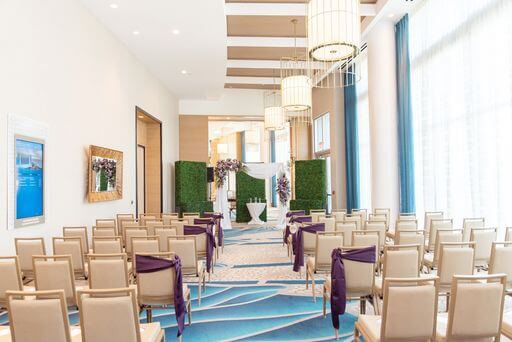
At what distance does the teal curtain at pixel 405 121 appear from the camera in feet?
30.3

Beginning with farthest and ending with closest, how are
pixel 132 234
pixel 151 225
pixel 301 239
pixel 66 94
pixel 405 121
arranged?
1. pixel 405 121
2. pixel 151 225
3. pixel 66 94
4. pixel 301 239
5. pixel 132 234

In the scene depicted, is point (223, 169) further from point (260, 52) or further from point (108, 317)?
point (108, 317)

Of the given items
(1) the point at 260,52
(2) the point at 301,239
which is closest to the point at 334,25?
(2) the point at 301,239

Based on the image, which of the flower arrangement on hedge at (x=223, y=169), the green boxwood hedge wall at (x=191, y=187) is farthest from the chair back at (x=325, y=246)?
the green boxwood hedge wall at (x=191, y=187)

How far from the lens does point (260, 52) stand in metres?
12.0

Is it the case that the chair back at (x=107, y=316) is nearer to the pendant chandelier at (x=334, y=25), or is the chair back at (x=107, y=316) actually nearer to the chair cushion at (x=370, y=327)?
the chair cushion at (x=370, y=327)

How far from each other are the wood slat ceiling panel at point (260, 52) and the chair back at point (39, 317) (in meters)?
10.1

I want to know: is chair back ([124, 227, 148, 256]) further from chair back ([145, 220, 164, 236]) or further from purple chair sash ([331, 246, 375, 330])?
purple chair sash ([331, 246, 375, 330])

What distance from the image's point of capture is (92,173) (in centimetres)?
A: 743

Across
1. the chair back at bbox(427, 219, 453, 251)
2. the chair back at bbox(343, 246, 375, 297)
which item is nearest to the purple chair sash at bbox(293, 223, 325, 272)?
the chair back at bbox(427, 219, 453, 251)

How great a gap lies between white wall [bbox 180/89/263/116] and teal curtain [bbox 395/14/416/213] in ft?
24.4

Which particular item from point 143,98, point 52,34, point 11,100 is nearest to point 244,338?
point 11,100

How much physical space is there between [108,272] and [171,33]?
629cm

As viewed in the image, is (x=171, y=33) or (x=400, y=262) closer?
(x=400, y=262)
